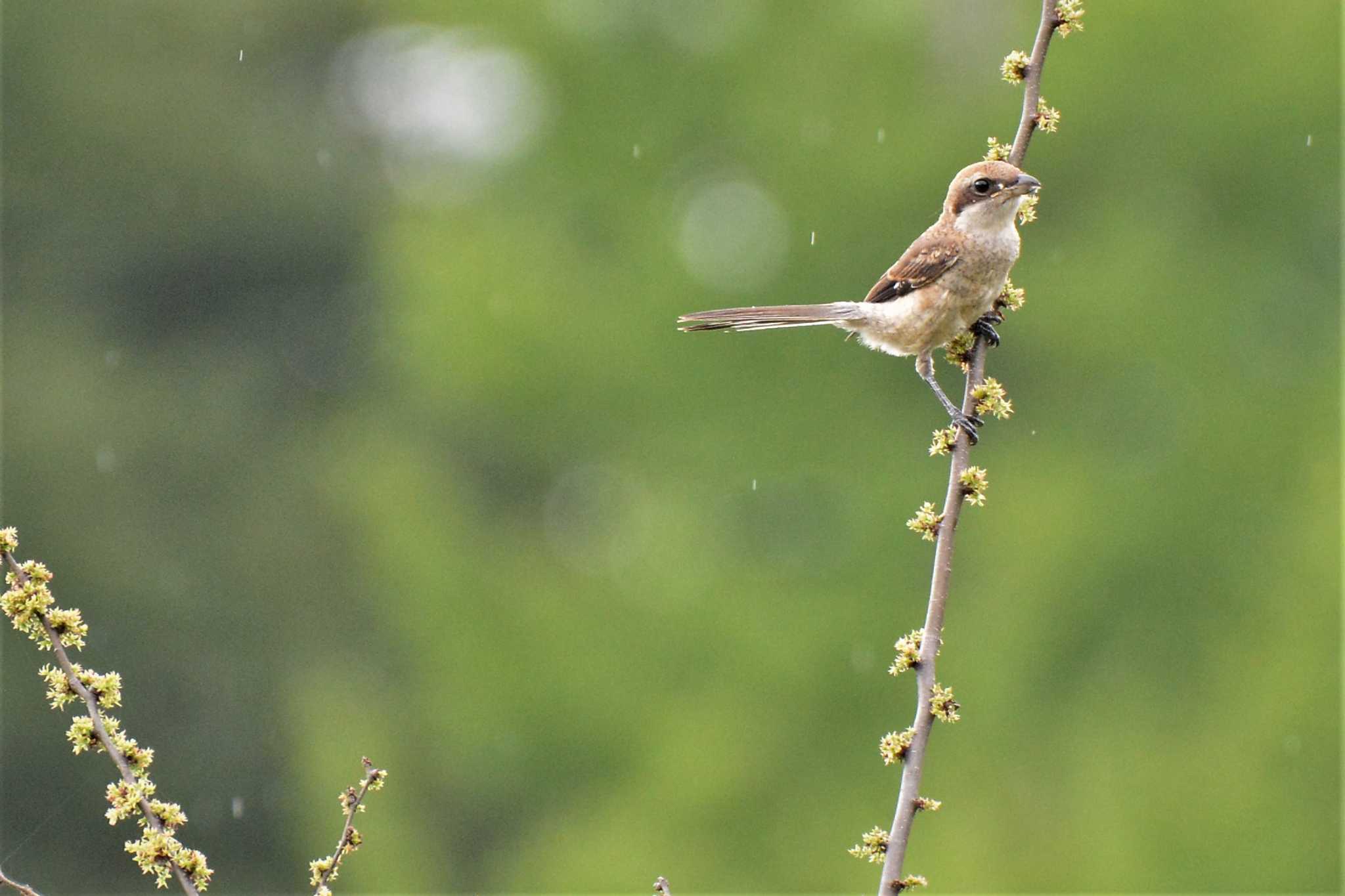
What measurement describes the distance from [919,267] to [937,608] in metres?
1.94

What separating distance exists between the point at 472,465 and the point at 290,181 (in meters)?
6.75

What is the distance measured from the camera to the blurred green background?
965 centimetres

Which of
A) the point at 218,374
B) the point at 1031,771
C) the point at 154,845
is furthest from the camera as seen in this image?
the point at 218,374

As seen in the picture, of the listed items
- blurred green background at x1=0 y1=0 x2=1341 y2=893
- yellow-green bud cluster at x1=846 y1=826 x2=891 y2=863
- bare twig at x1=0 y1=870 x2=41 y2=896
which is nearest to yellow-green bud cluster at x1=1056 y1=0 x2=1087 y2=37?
yellow-green bud cluster at x1=846 y1=826 x2=891 y2=863

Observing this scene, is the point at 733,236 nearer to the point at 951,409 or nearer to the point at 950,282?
the point at 950,282

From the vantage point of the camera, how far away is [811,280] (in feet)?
35.5

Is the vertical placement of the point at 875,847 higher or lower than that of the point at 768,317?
lower

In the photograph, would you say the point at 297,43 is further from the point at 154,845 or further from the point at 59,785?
the point at 154,845

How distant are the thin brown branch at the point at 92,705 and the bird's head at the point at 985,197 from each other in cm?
246

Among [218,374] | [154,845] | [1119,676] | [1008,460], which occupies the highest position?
[218,374]

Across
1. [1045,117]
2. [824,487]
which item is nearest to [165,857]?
[1045,117]

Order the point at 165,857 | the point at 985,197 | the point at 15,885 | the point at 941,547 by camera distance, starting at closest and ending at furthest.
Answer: the point at 15,885 < the point at 165,857 < the point at 941,547 < the point at 985,197

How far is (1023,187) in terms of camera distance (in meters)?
3.98

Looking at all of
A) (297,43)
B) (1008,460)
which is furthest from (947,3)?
(297,43)
